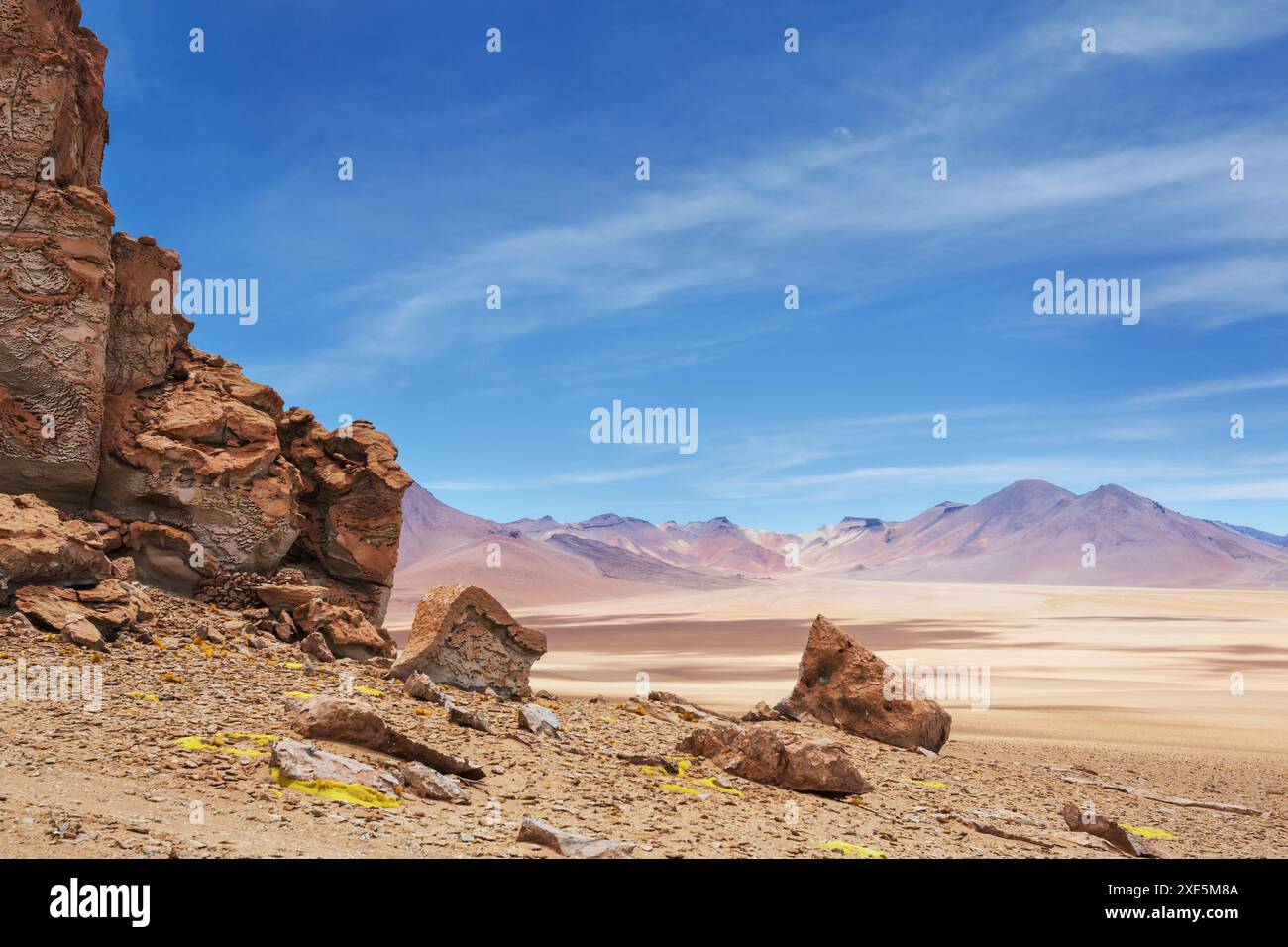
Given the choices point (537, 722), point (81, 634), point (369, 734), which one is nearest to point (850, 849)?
point (537, 722)

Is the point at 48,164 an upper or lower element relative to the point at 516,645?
upper

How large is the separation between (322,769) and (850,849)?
441 centimetres

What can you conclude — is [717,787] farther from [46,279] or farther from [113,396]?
[46,279]

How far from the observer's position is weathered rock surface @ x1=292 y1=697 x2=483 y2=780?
28.3ft

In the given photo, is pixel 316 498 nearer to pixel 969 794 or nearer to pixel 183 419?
pixel 183 419

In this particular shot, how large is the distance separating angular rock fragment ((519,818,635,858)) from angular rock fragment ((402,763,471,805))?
3.52 ft

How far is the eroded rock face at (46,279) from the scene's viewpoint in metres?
12.4

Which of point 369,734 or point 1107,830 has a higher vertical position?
point 369,734

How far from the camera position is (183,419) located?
1403cm

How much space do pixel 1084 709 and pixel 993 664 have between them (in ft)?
68.8

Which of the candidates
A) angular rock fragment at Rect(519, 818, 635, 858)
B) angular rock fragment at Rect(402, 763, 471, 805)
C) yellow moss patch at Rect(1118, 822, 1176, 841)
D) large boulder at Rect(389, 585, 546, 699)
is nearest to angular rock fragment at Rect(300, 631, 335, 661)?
large boulder at Rect(389, 585, 546, 699)

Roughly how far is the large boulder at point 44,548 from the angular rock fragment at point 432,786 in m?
6.09

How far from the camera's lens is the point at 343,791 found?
7352mm
